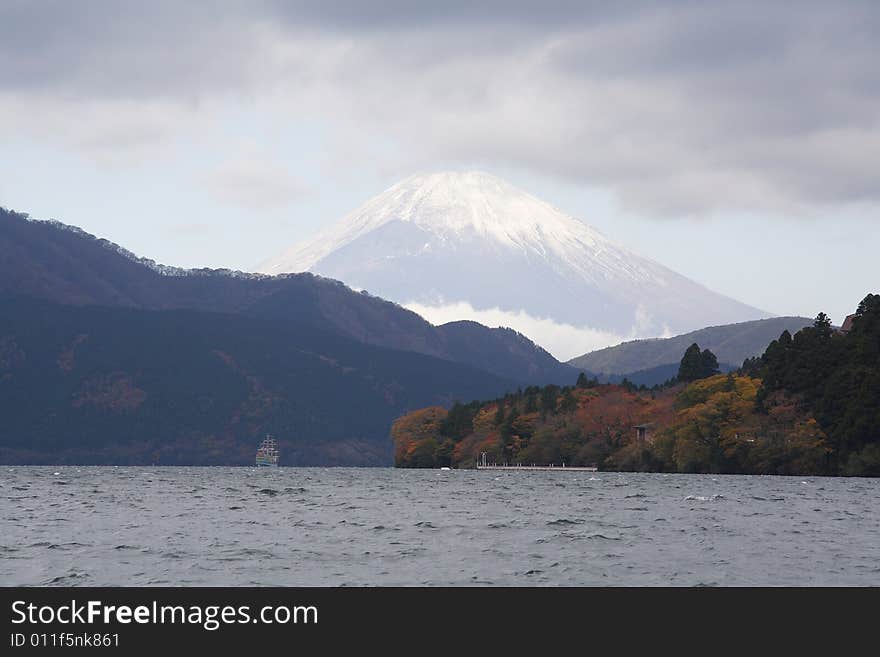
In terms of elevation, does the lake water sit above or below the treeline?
below

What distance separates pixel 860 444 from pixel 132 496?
97044 millimetres

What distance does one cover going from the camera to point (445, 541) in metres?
69.1

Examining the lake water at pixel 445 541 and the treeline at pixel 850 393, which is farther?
the treeline at pixel 850 393

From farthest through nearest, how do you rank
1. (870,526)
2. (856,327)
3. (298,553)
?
(856,327) → (870,526) → (298,553)

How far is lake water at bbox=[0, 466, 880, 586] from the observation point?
54250 mm

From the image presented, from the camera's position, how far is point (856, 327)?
197 metres

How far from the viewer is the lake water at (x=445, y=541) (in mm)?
54250

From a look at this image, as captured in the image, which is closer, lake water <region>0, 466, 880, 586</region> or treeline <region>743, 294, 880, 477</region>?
lake water <region>0, 466, 880, 586</region>

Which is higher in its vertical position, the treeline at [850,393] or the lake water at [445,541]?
the treeline at [850,393]

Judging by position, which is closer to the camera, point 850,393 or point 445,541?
point 445,541
